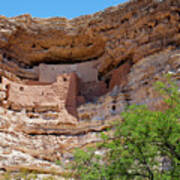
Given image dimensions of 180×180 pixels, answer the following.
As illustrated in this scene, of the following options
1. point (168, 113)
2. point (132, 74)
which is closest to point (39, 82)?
point (132, 74)

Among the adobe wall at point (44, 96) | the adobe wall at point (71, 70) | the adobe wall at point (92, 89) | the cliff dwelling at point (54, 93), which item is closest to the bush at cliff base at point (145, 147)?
the cliff dwelling at point (54, 93)

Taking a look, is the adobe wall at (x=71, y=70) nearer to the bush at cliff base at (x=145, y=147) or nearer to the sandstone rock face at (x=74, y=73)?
the sandstone rock face at (x=74, y=73)

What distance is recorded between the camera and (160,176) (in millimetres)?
5949

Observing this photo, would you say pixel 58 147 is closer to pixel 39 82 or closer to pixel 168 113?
pixel 39 82

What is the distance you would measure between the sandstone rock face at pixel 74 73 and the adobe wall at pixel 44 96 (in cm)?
5

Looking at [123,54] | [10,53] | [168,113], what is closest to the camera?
[168,113]

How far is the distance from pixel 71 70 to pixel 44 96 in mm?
3271

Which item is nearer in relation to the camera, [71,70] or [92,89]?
[92,89]

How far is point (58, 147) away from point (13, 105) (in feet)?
10.6

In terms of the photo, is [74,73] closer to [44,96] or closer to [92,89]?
[92,89]

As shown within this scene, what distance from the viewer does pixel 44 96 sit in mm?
15641

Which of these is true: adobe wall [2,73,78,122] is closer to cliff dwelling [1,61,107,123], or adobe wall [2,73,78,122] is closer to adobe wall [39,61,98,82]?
cliff dwelling [1,61,107,123]

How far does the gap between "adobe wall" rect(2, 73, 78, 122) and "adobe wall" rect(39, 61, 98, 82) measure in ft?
5.30

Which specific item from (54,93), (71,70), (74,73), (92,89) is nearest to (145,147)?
(54,93)
